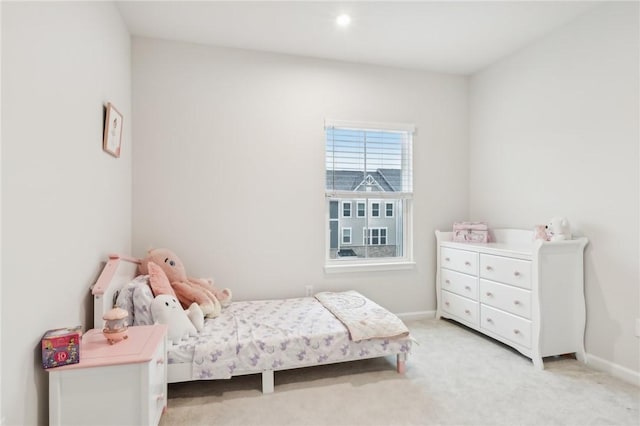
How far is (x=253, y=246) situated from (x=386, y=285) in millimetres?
1484

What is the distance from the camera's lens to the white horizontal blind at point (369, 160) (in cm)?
355

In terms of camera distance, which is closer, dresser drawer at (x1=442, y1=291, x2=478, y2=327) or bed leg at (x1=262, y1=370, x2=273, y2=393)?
bed leg at (x1=262, y1=370, x2=273, y2=393)

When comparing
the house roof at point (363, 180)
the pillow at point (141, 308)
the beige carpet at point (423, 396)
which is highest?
the house roof at point (363, 180)

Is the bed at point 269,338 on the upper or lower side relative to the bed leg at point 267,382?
upper

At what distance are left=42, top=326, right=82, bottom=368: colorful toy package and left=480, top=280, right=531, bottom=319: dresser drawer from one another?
2903mm

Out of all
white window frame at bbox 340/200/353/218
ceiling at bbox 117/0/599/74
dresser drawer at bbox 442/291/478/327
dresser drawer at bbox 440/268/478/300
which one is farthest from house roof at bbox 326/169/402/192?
dresser drawer at bbox 442/291/478/327

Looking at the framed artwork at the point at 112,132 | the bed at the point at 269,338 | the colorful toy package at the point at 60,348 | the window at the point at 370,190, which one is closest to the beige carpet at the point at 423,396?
the bed at the point at 269,338

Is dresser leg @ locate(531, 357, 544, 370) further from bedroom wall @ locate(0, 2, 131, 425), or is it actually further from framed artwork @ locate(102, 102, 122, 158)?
framed artwork @ locate(102, 102, 122, 158)

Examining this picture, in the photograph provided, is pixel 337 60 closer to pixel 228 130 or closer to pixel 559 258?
pixel 228 130

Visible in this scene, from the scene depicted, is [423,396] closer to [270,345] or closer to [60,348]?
[270,345]

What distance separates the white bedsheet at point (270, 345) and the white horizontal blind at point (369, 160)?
143cm

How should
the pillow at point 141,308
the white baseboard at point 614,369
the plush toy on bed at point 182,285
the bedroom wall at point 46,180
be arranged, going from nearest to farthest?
the bedroom wall at point 46,180 < the pillow at point 141,308 < the white baseboard at point 614,369 < the plush toy on bed at point 182,285

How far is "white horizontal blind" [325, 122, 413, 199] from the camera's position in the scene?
140 inches

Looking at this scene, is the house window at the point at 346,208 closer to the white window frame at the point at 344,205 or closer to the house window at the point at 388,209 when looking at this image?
the white window frame at the point at 344,205
